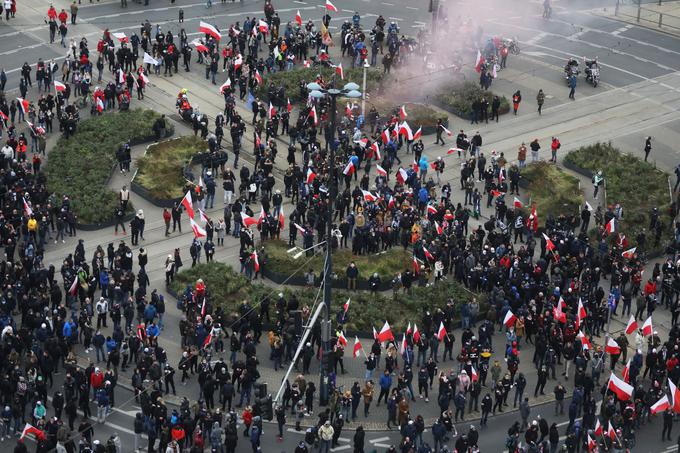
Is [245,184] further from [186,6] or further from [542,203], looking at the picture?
[186,6]

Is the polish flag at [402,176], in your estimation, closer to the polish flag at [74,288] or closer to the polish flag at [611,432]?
the polish flag at [74,288]

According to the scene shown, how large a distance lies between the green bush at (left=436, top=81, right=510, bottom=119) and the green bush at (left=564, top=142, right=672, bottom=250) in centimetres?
637

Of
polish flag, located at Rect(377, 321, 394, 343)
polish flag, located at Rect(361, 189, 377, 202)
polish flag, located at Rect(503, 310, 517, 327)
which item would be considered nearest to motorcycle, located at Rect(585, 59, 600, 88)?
polish flag, located at Rect(361, 189, 377, 202)

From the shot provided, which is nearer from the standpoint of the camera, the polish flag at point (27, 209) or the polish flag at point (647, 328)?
the polish flag at point (647, 328)

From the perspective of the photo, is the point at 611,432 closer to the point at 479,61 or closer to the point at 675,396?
the point at 675,396

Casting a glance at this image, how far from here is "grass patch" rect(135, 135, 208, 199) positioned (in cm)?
6247

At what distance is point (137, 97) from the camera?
2847 inches

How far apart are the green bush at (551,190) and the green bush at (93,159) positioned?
1707cm

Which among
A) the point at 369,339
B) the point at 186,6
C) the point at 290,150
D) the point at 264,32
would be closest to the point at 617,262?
the point at 369,339

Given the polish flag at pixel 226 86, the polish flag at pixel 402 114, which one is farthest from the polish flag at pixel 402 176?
the polish flag at pixel 226 86

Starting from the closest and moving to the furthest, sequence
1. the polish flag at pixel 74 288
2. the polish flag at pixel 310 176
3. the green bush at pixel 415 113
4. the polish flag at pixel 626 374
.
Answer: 1. the polish flag at pixel 626 374
2. the polish flag at pixel 74 288
3. the polish flag at pixel 310 176
4. the green bush at pixel 415 113

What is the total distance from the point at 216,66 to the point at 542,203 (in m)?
20.2

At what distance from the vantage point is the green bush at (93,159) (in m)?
60.4

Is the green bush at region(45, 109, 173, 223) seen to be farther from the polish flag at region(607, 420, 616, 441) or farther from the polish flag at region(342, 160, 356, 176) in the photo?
the polish flag at region(607, 420, 616, 441)
